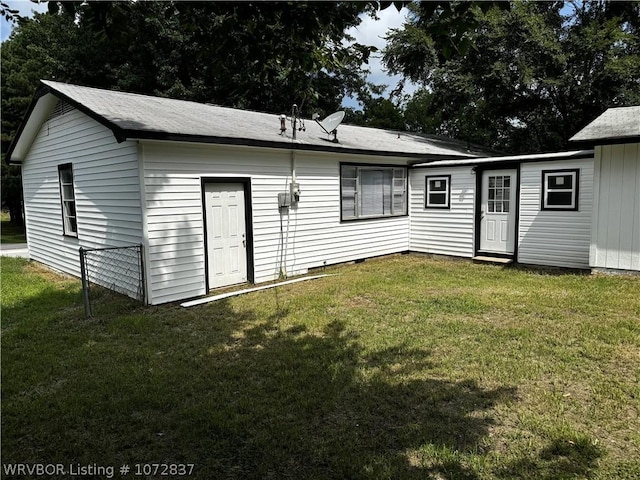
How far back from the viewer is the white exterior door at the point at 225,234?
25.4 ft

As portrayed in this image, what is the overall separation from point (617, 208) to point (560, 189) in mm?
1319

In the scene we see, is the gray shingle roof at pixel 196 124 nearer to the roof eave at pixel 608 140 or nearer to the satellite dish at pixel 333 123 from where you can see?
the satellite dish at pixel 333 123

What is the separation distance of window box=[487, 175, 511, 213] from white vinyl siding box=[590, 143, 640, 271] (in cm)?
207

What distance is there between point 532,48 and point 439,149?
4682mm

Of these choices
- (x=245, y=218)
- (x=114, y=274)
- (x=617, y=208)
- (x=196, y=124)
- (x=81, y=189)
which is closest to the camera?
(x=114, y=274)

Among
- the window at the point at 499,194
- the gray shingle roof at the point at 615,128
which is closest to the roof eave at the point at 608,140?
the gray shingle roof at the point at 615,128

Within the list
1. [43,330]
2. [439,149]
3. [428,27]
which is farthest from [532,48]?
[43,330]

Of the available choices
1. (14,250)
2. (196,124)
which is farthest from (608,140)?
(14,250)

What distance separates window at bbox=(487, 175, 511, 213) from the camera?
10133 mm

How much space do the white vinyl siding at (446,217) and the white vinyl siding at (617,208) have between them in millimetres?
2824

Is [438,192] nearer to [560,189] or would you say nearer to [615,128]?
[560,189]

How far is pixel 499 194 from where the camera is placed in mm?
10289

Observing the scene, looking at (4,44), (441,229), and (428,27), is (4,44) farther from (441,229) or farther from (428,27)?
(428,27)

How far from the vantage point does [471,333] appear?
5355 mm
